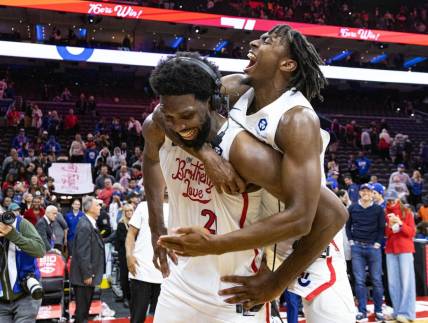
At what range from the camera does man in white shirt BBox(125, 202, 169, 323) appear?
5.81 meters

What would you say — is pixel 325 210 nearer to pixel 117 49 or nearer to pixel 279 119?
pixel 279 119

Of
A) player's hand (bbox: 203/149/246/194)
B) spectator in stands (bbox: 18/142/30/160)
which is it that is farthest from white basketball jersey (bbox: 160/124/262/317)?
spectator in stands (bbox: 18/142/30/160)

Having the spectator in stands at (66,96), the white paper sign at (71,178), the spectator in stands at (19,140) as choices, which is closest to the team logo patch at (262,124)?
the white paper sign at (71,178)

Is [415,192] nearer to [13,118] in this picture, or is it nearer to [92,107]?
[92,107]

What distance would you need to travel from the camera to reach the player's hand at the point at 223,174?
2.09 metres

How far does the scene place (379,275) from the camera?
7.36 meters

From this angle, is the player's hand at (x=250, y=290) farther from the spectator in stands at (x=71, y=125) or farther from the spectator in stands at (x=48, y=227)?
the spectator in stands at (x=71, y=125)

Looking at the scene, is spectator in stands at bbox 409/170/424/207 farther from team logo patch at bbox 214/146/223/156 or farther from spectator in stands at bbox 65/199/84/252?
team logo patch at bbox 214/146/223/156

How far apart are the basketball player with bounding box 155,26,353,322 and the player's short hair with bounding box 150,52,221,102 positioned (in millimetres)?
235

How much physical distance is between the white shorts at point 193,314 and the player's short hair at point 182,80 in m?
0.84

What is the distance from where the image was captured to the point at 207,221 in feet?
7.64

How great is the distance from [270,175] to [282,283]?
0.49 metres

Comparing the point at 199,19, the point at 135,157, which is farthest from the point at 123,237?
the point at 199,19

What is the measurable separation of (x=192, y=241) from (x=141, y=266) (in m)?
4.01
